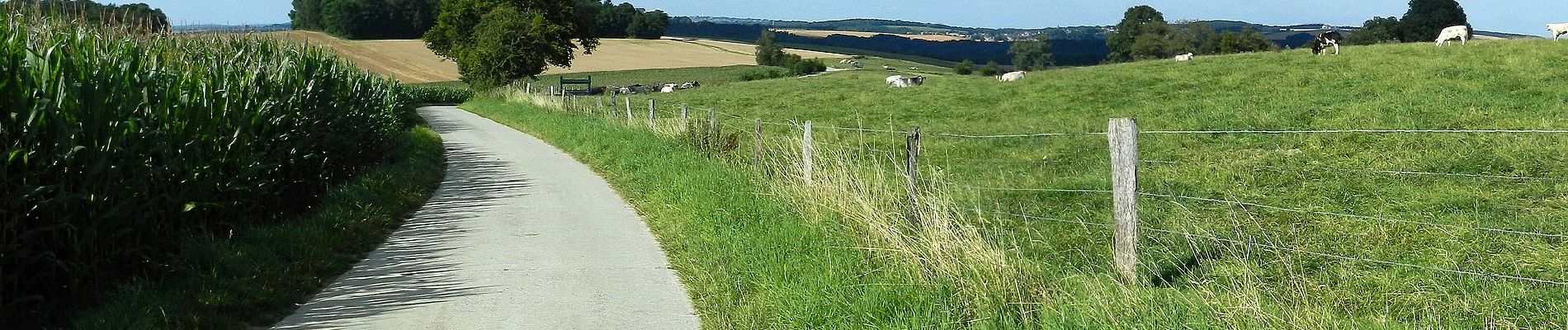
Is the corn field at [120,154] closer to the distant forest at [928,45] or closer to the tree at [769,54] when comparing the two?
the tree at [769,54]

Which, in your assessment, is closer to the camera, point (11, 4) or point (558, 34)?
point (11, 4)

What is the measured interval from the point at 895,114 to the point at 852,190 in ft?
68.2

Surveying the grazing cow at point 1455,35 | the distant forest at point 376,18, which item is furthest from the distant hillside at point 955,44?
the grazing cow at point 1455,35

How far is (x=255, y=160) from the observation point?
1127 cm

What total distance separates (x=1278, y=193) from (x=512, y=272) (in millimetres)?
7624

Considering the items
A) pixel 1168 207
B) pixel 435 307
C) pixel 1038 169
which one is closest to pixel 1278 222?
pixel 1168 207

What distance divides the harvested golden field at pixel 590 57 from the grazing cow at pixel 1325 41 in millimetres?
52978

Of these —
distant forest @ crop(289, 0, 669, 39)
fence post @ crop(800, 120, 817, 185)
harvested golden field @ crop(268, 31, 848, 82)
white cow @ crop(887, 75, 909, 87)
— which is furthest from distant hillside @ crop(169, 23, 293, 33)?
distant forest @ crop(289, 0, 669, 39)

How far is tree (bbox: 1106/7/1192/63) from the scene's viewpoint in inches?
4402

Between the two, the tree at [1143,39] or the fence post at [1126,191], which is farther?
the tree at [1143,39]

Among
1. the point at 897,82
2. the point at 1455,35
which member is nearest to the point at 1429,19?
the point at 1455,35

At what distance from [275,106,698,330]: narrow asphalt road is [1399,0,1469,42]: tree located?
95978 mm

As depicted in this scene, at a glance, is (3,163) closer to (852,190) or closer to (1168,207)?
(852,190)

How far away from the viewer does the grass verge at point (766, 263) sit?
666cm
